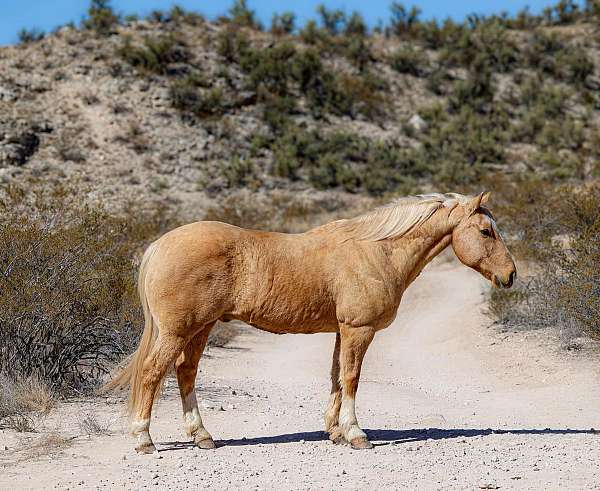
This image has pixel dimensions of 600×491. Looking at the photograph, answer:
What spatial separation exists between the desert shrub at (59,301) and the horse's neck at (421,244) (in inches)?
164

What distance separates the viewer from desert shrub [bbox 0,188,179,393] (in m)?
9.85

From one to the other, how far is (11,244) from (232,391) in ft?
10.4

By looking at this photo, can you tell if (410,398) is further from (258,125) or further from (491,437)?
(258,125)

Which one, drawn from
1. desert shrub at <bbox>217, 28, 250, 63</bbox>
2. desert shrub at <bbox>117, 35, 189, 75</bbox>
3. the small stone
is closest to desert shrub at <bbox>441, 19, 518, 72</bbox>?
the small stone

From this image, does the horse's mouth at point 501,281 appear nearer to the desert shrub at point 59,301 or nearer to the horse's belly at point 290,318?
the horse's belly at point 290,318

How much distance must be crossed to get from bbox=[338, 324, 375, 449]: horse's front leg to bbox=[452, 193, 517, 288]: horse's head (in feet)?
4.01

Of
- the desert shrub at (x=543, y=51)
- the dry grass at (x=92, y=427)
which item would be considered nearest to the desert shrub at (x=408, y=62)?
the desert shrub at (x=543, y=51)

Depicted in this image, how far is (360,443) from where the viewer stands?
760cm

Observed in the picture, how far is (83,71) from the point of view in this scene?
3872 cm

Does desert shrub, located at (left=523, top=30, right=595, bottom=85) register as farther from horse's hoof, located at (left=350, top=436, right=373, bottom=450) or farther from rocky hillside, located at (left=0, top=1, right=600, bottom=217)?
horse's hoof, located at (left=350, top=436, right=373, bottom=450)

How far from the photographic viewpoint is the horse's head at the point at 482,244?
26.5 feet

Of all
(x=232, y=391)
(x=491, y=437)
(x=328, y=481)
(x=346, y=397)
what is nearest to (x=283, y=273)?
(x=346, y=397)

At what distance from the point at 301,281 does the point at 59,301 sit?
3.74m

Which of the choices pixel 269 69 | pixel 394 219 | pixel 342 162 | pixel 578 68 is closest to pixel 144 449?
pixel 394 219
